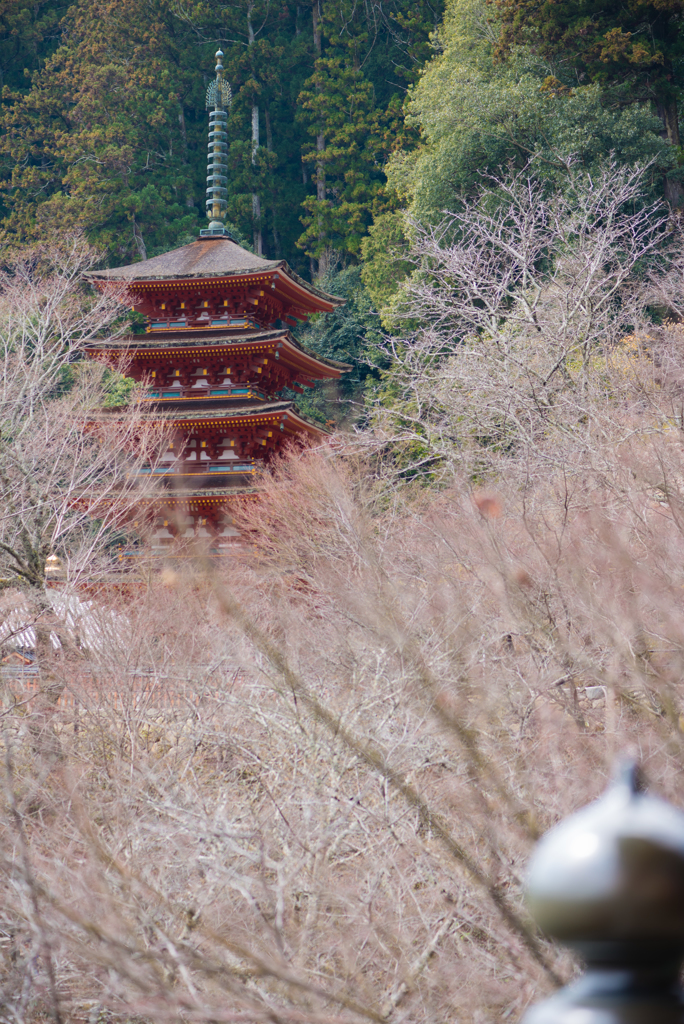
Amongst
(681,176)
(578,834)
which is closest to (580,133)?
(681,176)

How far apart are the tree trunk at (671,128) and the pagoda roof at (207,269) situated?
7.27m

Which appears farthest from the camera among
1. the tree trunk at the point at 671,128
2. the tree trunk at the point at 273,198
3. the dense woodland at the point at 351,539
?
the tree trunk at the point at 273,198

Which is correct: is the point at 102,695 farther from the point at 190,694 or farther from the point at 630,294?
the point at 630,294

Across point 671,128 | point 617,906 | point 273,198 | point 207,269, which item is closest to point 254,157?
point 273,198

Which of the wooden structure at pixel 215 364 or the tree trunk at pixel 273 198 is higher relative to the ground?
the tree trunk at pixel 273 198

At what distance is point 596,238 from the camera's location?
46.5 ft

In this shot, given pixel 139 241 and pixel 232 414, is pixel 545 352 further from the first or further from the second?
pixel 139 241

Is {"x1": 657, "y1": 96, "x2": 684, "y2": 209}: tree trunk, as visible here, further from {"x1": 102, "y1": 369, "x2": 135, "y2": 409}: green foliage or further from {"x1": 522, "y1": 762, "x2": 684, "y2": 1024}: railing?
{"x1": 522, "y1": 762, "x2": 684, "y2": 1024}: railing

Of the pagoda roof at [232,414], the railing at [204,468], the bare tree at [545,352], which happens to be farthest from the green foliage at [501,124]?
the railing at [204,468]

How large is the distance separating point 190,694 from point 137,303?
11595mm

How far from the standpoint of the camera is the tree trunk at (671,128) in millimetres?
18453

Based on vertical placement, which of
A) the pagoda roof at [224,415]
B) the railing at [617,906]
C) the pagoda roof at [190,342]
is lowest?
the pagoda roof at [224,415]

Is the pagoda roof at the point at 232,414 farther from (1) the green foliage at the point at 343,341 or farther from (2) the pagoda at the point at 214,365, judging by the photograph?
(1) the green foliage at the point at 343,341

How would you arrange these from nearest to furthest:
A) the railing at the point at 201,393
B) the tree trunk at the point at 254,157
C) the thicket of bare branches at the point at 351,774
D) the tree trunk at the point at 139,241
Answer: the thicket of bare branches at the point at 351,774 < the railing at the point at 201,393 < the tree trunk at the point at 139,241 < the tree trunk at the point at 254,157
